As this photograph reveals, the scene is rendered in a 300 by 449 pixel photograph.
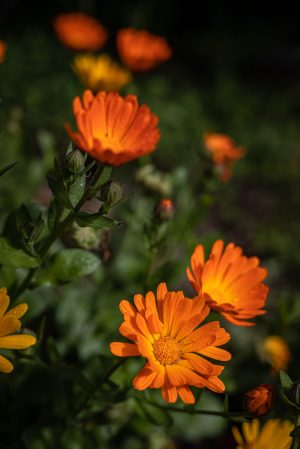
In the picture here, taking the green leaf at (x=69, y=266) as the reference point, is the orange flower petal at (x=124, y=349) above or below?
above

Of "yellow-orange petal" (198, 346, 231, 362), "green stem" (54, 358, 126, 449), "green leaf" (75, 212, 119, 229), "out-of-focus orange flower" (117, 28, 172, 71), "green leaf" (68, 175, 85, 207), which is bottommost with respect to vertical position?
"green stem" (54, 358, 126, 449)

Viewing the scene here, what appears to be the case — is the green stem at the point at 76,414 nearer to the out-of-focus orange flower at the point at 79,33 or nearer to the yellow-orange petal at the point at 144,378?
the yellow-orange petal at the point at 144,378

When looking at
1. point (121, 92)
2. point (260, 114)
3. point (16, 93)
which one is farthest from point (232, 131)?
point (121, 92)

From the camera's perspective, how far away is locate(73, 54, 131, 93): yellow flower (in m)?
1.92

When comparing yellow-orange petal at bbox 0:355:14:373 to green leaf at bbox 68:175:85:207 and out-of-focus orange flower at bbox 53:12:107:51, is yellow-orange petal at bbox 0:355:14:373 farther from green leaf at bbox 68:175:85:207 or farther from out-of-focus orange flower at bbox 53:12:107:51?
out-of-focus orange flower at bbox 53:12:107:51

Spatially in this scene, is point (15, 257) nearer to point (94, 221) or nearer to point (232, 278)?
point (94, 221)

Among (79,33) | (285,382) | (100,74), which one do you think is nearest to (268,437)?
(285,382)

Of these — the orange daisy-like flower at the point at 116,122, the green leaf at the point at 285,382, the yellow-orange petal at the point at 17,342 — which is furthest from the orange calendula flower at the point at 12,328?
the green leaf at the point at 285,382

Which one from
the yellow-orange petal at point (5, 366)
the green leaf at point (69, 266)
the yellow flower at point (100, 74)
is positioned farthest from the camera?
the yellow flower at point (100, 74)

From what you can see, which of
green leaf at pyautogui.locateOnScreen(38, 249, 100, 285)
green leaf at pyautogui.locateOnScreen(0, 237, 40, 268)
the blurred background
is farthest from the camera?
the blurred background

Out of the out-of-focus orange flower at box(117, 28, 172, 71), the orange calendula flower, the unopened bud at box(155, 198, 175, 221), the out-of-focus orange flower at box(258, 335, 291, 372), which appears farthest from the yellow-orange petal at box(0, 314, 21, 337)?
the out-of-focus orange flower at box(117, 28, 172, 71)

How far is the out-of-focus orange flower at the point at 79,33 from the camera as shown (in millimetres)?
2594

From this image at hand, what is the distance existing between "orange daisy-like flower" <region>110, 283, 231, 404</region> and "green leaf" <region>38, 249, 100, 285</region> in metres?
0.26

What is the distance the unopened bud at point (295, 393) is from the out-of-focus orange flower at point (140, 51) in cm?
145
